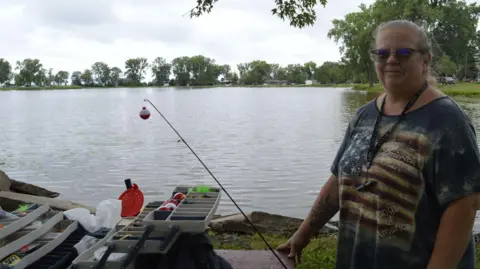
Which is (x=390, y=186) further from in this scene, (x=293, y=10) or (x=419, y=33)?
(x=293, y=10)

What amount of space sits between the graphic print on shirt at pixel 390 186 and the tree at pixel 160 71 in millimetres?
188087

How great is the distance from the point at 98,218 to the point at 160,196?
6258mm

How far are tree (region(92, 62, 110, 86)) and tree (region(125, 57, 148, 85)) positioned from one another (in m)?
7.49

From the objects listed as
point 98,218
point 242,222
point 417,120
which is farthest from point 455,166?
point 242,222

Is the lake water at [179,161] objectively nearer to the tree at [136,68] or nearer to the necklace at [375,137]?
the necklace at [375,137]

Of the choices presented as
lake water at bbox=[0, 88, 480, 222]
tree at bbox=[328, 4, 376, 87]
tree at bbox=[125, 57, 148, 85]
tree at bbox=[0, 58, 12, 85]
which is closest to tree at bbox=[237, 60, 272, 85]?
tree at bbox=[125, 57, 148, 85]

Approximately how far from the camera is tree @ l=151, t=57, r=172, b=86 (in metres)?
187

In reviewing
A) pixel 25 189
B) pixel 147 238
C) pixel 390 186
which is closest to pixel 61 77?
pixel 25 189

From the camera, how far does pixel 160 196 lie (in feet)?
34.4

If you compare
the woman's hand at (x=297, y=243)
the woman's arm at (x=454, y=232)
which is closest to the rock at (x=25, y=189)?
the woman's hand at (x=297, y=243)

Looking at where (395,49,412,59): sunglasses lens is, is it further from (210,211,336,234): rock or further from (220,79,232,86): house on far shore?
(220,79,232,86): house on far shore

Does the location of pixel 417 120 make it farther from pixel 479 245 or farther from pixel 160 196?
pixel 160 196

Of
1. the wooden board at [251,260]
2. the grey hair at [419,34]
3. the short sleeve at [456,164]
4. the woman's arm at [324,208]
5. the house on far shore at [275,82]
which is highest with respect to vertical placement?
the grey hair at [419,34]

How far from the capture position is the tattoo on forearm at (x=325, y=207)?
2371 mm
